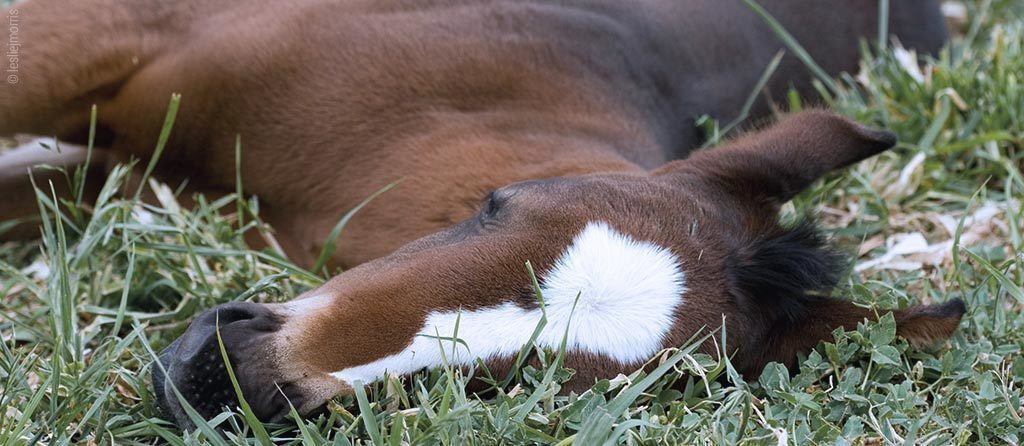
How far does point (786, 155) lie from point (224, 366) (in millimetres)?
1379

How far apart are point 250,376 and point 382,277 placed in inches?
12.8

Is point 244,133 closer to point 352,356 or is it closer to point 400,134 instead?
point 400,134

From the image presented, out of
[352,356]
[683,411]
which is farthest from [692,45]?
[352,356]

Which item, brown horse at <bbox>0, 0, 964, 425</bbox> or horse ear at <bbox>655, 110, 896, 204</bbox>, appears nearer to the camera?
brown horse at <bbox>0, 0, 964, 425</bbox>

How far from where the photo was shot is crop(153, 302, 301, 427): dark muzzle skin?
2.02m

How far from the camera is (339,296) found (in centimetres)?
216

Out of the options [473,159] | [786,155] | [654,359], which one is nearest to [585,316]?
[654,359]

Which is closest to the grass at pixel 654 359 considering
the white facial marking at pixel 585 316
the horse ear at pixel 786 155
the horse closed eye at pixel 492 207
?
the white facial marking at pixel 585 316

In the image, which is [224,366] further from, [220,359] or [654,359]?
[654,359]

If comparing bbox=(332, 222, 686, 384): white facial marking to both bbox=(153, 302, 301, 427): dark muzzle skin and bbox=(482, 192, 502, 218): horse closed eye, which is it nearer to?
bbox=(153, 302, 301, 427): dark muzzle skin

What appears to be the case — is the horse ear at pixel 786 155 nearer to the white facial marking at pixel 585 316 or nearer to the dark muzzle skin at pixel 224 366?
the white facial marking at pixel 585 316

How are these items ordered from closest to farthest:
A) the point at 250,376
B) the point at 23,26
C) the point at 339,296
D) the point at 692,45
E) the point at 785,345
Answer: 1. the point at 250,376
2. the point at 339,296
3. the point at 785,345
4. the point at 23,26
5. the point at 692,45

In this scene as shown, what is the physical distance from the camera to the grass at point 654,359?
2113 millimetres

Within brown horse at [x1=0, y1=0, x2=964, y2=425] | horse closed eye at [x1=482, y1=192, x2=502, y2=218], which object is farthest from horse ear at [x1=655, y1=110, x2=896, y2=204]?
horse closed eye at [x1=482, y1=192, x2=502, y2=218]
